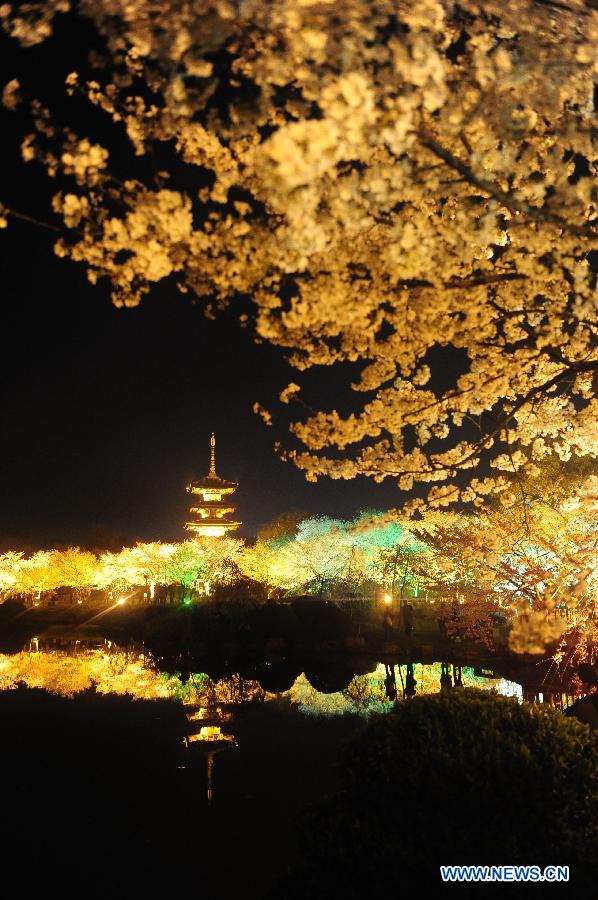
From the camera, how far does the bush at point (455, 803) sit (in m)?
4.71

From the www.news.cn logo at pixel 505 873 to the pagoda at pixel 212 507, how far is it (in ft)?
138

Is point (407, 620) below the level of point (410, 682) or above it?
above

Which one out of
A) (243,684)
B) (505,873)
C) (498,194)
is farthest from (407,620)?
(498,194)

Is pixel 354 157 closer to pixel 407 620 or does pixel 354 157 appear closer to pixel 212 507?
pixel 407 620

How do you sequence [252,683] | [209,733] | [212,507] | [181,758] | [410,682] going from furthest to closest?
[212,507], [252,683], [410,682], [209,733], [181,758]

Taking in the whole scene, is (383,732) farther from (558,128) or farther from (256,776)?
(558,128)

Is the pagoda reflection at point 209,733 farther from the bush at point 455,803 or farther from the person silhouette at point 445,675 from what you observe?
the person silhouette at point 445,675

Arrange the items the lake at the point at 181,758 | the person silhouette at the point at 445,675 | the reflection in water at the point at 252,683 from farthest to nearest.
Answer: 1. the person silhouette at the point at 445,675
2. the reflection in water at the point at 252,683
3. the lake at the point at 181,758

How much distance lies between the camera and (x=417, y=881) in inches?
185

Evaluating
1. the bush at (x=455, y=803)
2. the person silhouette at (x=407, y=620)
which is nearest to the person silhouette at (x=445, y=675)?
the person silhouette at (x=407, y=620)

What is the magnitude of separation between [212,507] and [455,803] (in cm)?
4216

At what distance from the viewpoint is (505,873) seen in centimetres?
460

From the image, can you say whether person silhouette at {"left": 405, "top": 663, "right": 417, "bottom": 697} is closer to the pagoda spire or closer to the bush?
the bush

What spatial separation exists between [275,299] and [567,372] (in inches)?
107
